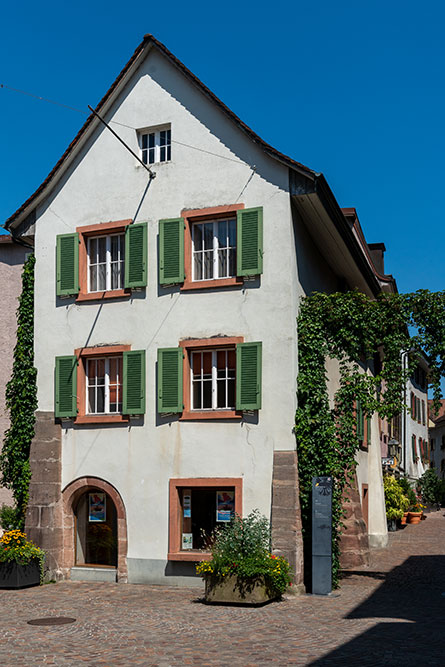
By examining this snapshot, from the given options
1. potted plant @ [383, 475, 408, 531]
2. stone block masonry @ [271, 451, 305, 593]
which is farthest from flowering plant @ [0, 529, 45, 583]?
potted plant @ [383, 475, 408, 531]

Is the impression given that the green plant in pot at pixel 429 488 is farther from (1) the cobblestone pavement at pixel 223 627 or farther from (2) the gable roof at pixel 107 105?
(2) the gable roof at pixel 107 105

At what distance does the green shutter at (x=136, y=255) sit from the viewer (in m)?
17.7

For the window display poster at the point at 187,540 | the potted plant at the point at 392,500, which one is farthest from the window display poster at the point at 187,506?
the potted plant at the point at 392,500

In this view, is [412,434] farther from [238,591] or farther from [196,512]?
Answer: [238,591]

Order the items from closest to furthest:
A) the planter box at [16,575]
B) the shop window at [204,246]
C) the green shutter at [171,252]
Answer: the planter box at [16,575], the shop window at [204,246], the green shutter at [171,252]

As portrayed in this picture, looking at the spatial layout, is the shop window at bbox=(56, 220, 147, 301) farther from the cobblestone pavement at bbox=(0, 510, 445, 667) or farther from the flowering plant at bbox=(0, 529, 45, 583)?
the cobblestone pavement at bbox=(0, 510, 445, 667)

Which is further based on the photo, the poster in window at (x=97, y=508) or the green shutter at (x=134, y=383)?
the poster in window at (x=97, y=508)

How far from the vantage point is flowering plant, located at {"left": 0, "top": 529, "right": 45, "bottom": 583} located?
16750 mm

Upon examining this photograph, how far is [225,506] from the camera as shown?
16625 mm

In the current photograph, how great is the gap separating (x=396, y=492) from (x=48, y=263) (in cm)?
1662

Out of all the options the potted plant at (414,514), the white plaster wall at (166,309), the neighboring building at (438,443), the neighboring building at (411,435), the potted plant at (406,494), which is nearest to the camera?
the white plaster wall at (166,309)

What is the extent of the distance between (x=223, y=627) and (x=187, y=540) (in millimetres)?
4633

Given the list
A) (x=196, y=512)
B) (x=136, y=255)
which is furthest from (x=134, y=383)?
(x=196, y=512)

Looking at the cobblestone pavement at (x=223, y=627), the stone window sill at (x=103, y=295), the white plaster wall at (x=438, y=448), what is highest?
the stone window sill at (x=103, y=295)
